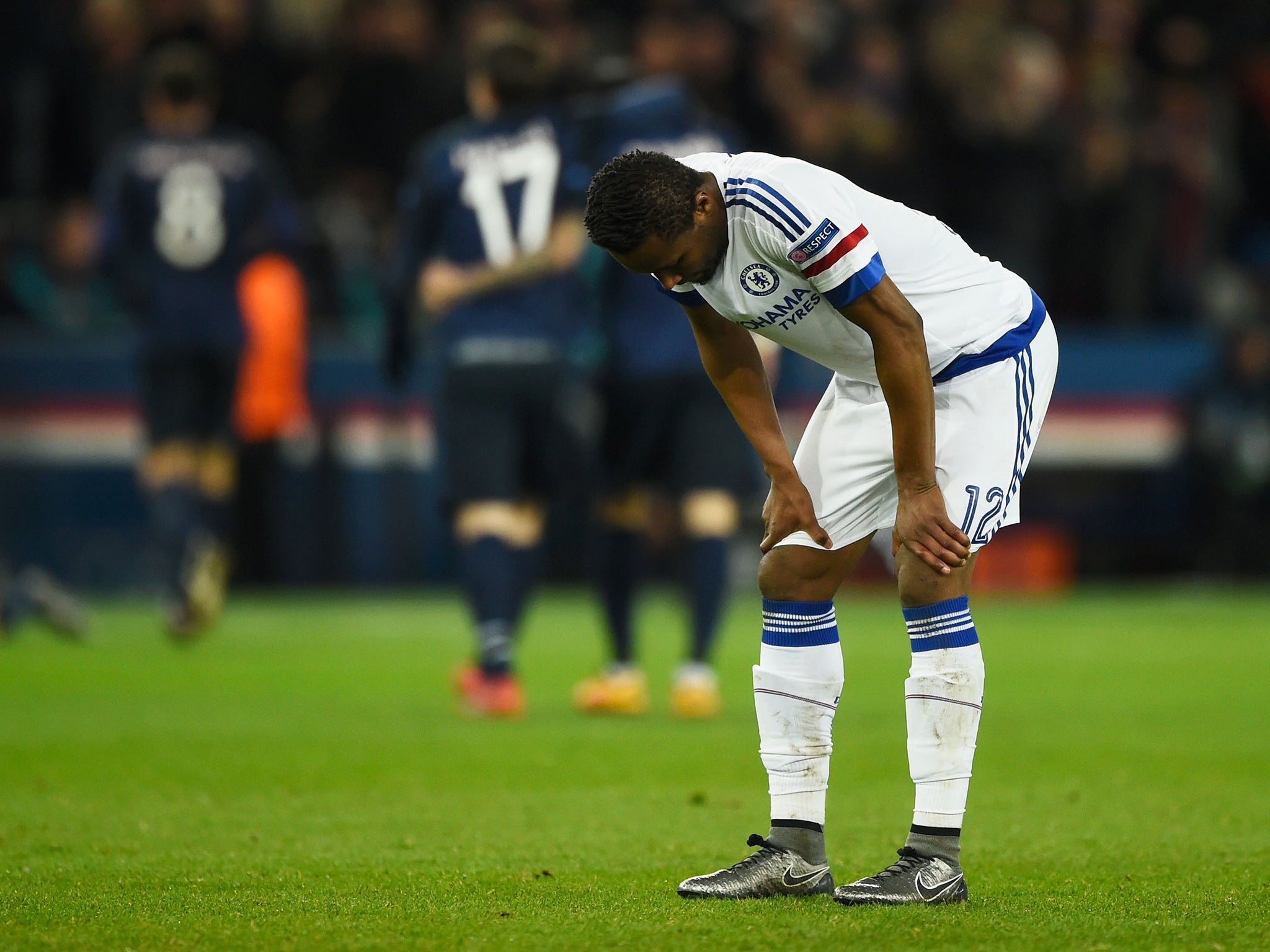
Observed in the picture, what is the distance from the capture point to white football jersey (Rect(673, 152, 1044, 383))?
3.85m

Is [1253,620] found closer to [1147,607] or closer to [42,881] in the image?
[1147,607]

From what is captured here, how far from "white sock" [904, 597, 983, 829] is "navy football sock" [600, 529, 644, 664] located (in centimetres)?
362

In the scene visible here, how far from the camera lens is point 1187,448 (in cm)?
1409

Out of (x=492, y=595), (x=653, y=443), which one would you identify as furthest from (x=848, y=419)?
(x=653, y=443)

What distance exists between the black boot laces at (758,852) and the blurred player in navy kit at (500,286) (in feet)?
10.8

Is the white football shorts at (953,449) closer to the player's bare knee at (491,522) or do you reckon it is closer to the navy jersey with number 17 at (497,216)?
the player's bare knee at (491,522)

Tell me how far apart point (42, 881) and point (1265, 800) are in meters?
3.33

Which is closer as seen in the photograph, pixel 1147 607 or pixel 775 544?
pixel 775 544

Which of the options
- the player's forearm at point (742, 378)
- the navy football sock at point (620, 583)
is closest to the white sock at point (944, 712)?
the player's forearm at point (742, 378)

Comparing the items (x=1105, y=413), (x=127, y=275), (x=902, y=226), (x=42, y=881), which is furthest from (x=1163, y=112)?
(x=42, y=881)

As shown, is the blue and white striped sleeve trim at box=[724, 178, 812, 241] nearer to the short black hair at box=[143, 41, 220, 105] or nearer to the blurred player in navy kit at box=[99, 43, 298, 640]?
the blurred player in navy kit at box=[99, 43, 298, 640]

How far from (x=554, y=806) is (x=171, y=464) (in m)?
5.57

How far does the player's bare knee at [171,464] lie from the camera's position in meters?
10.3

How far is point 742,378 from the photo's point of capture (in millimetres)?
4410
